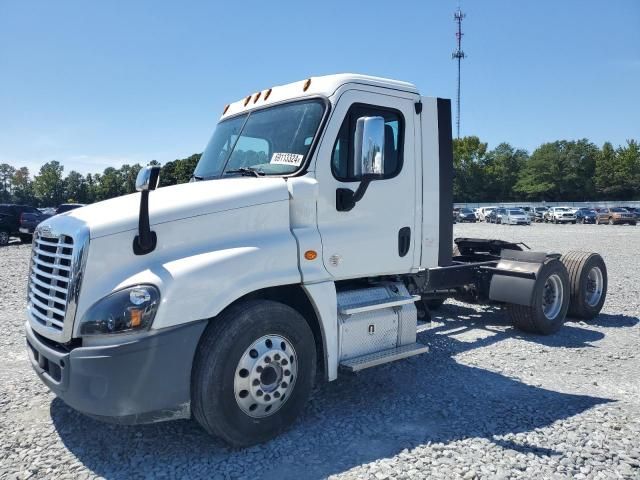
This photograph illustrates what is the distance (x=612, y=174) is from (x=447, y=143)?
92.8 metres

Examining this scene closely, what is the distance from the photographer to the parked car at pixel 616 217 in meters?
43.8

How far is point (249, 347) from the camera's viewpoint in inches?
144

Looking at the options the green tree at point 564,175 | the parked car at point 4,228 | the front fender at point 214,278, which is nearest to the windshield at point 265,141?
the front fender at point 214,278

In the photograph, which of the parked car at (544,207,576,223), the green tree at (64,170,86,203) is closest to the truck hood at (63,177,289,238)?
the parked car at (544,207,576,223)

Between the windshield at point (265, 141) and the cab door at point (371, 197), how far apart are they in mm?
210

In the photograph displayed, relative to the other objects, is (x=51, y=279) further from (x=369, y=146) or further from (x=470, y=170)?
(x=470, y=170)

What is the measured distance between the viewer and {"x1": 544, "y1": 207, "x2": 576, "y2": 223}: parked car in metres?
50.1

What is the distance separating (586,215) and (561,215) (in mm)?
2493

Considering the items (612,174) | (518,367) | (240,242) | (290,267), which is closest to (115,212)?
(240,242)

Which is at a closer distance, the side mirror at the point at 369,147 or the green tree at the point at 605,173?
the side mirror at the point at 369,147

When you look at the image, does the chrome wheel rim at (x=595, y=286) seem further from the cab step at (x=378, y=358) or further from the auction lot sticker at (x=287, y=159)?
the auction lot sticker at (x=287, y=159)

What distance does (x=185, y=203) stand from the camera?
3.70m

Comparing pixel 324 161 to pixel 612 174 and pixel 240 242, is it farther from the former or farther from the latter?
pixel 612 174

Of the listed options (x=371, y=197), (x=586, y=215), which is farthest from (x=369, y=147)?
(x=586, y=215)
